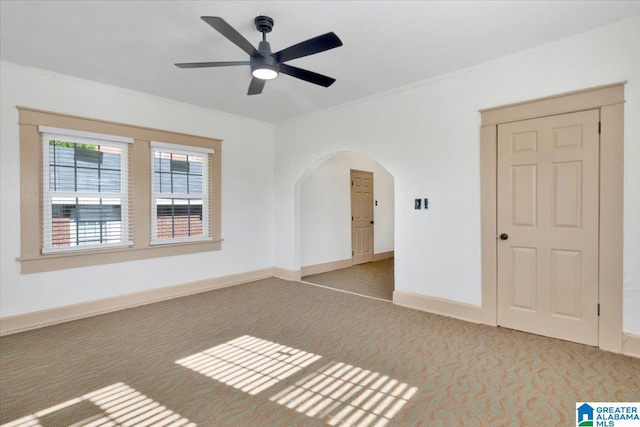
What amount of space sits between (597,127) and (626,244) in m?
1.08

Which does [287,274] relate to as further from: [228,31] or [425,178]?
[228,31]

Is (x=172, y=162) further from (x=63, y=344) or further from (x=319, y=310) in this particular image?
(x=319, y=310)

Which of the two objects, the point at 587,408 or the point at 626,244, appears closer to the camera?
the point at 587,408

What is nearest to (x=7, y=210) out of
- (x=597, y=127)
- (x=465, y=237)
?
(x=465, y=237)

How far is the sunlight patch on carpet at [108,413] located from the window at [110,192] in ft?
7.26

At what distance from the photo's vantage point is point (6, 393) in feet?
7.93

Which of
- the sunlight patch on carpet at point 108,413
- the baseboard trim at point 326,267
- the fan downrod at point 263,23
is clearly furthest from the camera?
the baseboard trim at point 326,267

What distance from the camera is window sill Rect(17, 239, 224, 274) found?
374cm

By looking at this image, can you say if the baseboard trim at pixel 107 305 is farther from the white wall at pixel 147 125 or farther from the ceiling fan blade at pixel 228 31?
the ceiling fan blade at pixel 228 31

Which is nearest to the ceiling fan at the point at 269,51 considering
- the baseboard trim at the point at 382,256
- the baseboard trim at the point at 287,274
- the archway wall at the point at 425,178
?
the archway wall at the point at 425,178

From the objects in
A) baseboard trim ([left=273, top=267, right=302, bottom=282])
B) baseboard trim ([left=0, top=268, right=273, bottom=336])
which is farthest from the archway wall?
baseboard trim ([left=0, top=268, right=273, bottom=336])

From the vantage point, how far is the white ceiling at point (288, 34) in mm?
2609

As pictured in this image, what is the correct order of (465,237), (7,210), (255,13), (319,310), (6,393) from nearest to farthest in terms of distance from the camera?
1. (6,393)
2. (255,13)
3. (7,210)
4. (465,237)
5. (319,310)

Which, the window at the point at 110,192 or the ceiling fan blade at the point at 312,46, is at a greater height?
the ceiling fan blade at the point at 312,46
